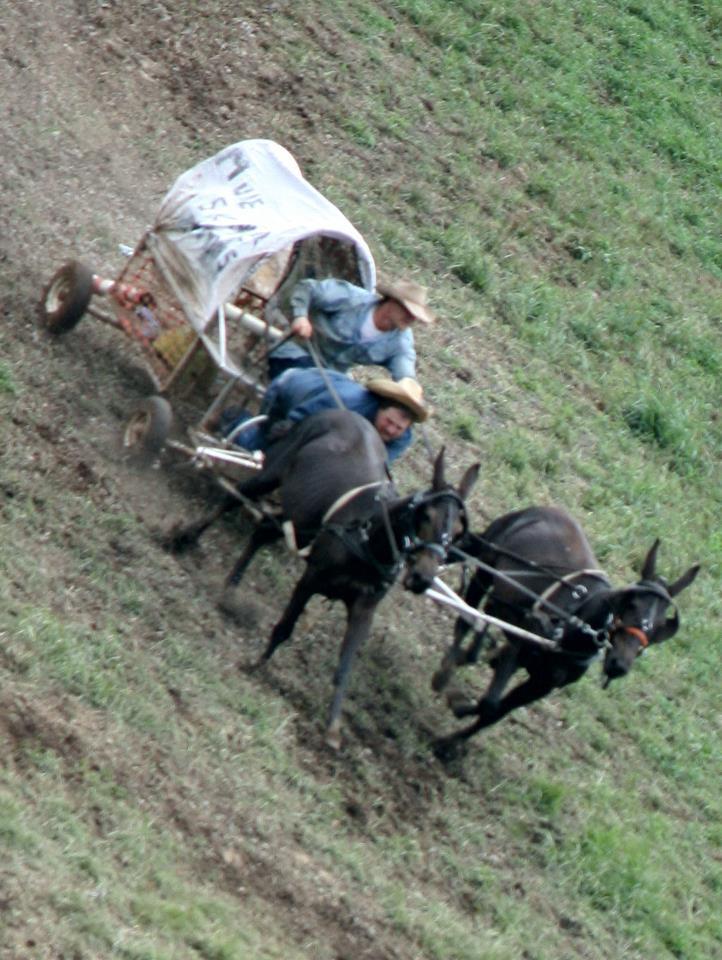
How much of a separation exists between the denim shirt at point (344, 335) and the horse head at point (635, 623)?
1838 millimetres

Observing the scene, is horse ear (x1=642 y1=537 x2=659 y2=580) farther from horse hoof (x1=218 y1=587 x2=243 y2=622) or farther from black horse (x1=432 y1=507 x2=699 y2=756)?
horse hoof (x1=218 y1=587 x2=243 y2=622)

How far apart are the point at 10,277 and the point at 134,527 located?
2.56 m

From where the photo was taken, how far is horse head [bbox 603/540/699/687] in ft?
33.9

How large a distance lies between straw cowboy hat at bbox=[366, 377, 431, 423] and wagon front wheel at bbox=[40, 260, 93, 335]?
6.94 feet

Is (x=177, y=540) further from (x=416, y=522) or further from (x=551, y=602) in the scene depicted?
(x=551, y=602)

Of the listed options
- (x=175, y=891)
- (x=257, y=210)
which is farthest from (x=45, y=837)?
(x=257, y=210)

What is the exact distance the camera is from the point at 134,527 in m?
10.6

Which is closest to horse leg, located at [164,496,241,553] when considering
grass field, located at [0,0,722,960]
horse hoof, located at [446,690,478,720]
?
grass field, located at [0,0,722,960]

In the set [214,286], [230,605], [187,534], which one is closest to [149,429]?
[187,534]

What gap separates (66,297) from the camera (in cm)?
1175

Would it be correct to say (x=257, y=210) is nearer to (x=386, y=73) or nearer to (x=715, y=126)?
(x=386, y=73)

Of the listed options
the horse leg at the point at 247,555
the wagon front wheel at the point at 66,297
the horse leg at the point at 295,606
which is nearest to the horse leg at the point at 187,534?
the horse leg at the point at 247,555

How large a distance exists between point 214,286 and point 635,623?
3.06 m

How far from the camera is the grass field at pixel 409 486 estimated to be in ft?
27.8
